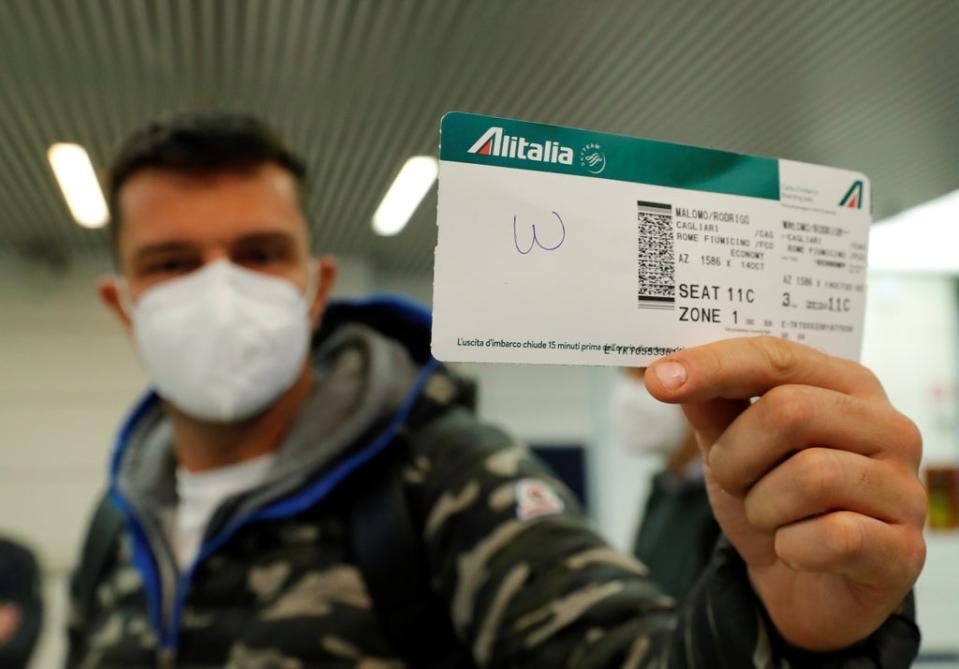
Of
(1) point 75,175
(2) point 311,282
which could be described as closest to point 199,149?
(2) point 311,282

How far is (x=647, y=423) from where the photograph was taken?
1.77 metres

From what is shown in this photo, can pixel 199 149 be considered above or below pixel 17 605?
above

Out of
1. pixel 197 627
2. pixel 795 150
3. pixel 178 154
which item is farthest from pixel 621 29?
pixel 197 627

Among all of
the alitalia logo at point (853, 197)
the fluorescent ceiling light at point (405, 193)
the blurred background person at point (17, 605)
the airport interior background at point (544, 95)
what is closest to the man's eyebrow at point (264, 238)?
the airport interior background at point (544, 95)

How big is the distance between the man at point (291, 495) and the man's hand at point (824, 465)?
121mm

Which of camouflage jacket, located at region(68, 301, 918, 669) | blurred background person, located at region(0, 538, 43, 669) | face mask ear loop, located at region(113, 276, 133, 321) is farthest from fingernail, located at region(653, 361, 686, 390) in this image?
blurred background person, located at region(0, 538, 43, 669)

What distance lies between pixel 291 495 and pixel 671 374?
70 centimetres

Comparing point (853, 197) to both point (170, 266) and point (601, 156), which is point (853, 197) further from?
point (170, 266)

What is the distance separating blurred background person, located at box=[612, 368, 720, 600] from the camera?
56.3 inches

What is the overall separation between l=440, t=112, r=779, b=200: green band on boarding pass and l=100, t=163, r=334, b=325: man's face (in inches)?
21.8

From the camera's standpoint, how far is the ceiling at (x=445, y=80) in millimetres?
362

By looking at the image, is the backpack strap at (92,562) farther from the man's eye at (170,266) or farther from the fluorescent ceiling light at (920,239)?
the fluorescent ceiling light at (920,239)

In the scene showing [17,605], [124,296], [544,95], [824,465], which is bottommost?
[17,605]

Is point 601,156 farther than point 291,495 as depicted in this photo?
No
